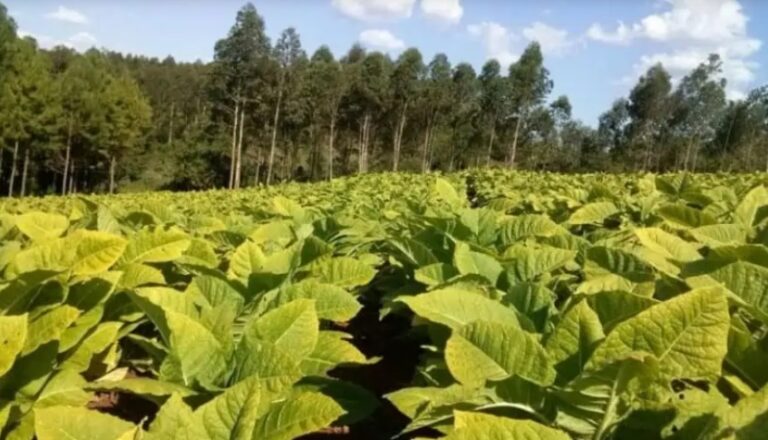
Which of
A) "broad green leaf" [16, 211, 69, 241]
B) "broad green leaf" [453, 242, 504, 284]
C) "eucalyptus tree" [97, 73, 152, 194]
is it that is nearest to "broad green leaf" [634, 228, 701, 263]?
"broad green leaf" [453, 242, 504, 284]

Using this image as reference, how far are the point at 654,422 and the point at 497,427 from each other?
1.01ft

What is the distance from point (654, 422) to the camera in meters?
1.06

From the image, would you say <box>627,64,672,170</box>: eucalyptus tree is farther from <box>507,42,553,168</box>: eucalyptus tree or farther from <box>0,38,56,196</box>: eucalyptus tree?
<box>0,38,56,196</box>: eucalyptus tree

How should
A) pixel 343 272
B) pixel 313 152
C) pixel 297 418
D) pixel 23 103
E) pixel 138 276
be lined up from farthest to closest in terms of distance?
pixel 313 152 → pixel 23 103 → pixel 343 272 → pixel 138 276 → pixel 297 418

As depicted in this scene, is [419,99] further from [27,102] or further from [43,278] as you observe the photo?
[43,278]

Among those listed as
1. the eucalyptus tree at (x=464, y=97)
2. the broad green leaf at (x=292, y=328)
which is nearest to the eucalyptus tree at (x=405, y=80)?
the eucalyptus tree at (x=464, y=97)

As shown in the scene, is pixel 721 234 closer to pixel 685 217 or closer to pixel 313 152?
pixel 685 217

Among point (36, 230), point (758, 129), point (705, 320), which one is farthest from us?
point (758, 129)

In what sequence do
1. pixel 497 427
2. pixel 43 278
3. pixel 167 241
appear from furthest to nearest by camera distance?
pixel 167 241, pixel 43 278, pixel 497 427

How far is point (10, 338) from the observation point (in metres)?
1.31

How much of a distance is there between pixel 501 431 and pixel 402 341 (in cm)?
146

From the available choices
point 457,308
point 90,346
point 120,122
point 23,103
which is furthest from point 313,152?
point 457,308

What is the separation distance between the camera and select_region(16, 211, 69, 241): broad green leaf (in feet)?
7.56

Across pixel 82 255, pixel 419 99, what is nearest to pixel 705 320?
pixel 82 255
